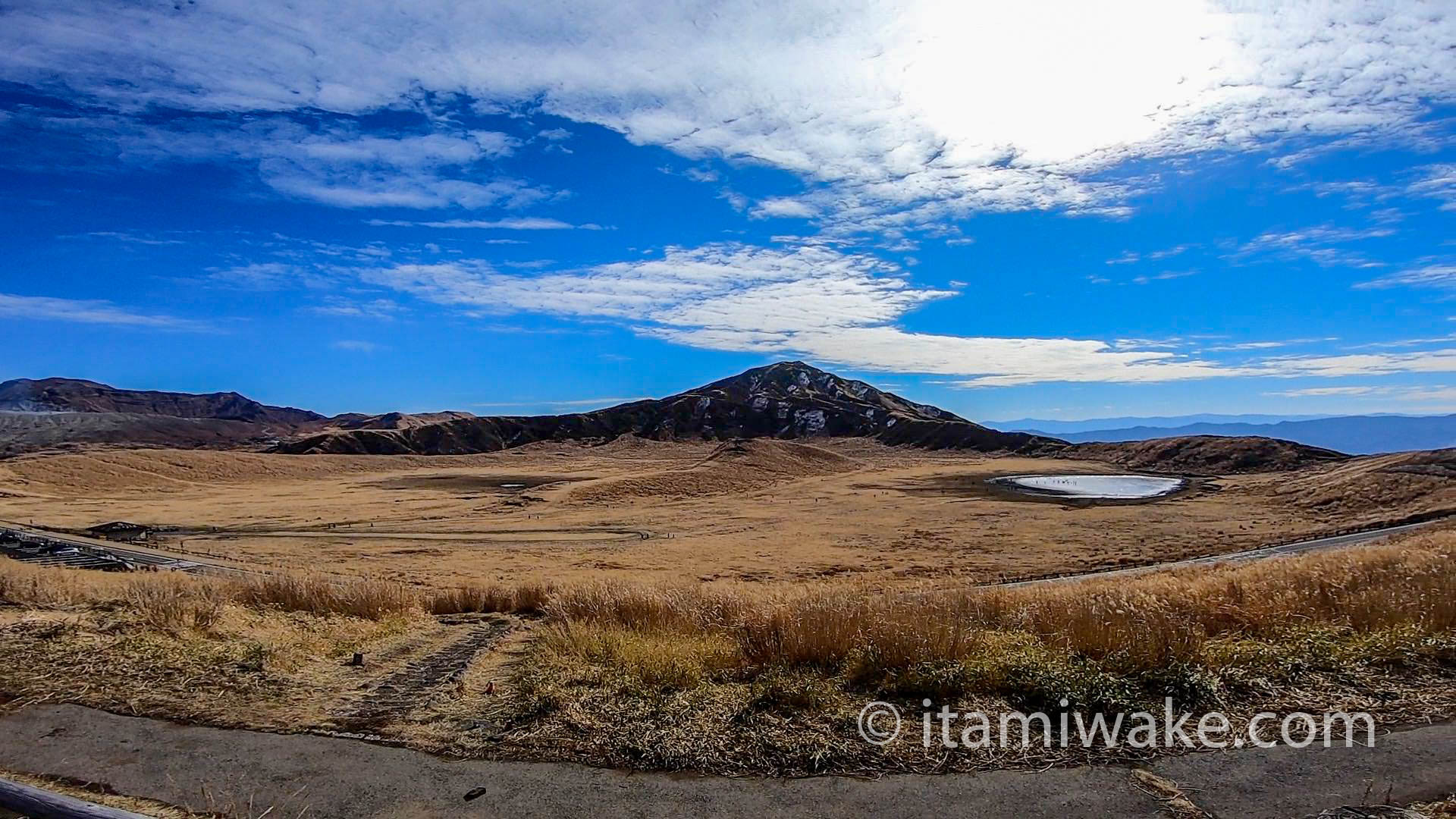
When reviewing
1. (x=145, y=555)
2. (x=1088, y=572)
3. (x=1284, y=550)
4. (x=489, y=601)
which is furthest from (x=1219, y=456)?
(x=145, y=555)

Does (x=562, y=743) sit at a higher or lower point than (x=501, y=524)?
higher

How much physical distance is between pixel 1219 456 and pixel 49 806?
107626 millimetres

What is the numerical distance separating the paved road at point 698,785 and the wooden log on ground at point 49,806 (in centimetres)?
49

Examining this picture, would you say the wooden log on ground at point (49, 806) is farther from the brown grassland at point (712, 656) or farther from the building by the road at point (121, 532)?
the building by the road at point (121, 532)

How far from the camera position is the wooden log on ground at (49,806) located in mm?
4180

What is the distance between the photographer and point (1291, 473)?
70.7 m

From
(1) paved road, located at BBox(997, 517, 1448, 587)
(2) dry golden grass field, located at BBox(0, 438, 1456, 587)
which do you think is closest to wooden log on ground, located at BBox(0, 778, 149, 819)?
(2) dry golden grass field, located at BBox(0, 438, 1456, 587)

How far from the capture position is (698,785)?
475cm

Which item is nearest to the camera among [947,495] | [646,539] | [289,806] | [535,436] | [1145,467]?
[289,806]

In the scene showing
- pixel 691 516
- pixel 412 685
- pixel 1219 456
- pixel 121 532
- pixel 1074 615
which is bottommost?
pixel 121 532

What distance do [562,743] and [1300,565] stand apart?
10.9 meters

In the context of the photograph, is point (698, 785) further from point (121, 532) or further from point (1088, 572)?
point (121, 532)

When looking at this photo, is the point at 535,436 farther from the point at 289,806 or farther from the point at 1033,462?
the point at 289,806

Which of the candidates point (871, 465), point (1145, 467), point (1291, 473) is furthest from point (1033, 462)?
point (1291, 473)
